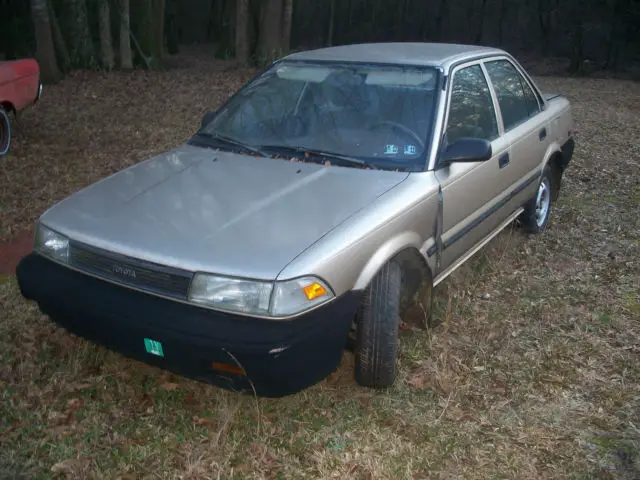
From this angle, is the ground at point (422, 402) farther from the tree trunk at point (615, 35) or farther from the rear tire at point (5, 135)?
the tree trunk at point (615, 35)

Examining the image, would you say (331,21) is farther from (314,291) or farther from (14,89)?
(314,291)

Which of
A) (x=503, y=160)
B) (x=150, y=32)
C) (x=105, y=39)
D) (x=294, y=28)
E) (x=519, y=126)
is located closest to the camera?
(x=503, y=160)

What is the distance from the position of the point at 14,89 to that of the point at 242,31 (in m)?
9.18

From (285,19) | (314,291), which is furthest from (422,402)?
(285,19)

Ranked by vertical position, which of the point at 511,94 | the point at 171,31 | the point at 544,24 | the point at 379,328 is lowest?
the point at 171,31

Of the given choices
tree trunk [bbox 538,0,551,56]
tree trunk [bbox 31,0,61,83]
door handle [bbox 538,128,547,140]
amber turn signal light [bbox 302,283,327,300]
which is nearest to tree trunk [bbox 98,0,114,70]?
tree trunk [bbox 31,0,61,83]

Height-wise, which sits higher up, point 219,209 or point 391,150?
point 391,150

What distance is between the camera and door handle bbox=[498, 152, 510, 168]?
4527 mm

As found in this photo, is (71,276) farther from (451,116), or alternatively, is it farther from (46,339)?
(451,116)

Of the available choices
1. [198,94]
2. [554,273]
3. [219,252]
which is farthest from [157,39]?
[219,252]

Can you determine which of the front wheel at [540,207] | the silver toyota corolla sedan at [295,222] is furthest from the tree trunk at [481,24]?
the silver toyota corolla sedan at [295,222]

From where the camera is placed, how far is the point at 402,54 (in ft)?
14.4

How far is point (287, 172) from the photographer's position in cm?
370

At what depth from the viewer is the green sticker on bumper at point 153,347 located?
294cm
